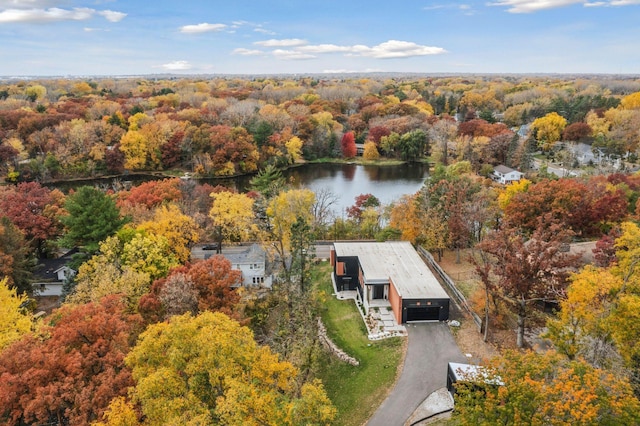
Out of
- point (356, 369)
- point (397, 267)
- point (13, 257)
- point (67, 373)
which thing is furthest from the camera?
point (397, 267)

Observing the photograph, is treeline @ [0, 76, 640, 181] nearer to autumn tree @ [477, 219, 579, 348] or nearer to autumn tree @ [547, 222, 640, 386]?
autumn tree @ [477, 219, 579, 348]

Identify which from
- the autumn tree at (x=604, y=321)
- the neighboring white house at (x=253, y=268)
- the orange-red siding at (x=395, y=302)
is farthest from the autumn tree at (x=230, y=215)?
the autumn tree at (x=604, y=321)

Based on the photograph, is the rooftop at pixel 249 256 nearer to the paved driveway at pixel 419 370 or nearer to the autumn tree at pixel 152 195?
the autumn tree at pixel 152 195

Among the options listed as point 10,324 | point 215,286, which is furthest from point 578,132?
point 10,324

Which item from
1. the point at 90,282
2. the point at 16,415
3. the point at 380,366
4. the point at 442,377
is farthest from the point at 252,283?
the point at 16,415

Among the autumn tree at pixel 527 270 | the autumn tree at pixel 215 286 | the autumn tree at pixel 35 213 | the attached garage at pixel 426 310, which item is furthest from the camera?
the autumn tree at pixel 35 213

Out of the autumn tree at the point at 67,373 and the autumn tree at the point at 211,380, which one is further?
the autumn tree at the point at 67,373

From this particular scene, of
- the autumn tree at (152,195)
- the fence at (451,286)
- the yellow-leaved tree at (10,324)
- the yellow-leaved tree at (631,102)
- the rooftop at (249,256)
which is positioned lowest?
the fence at (451,286)

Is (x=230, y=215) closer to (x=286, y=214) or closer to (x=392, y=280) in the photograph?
(x=286, y=214)
